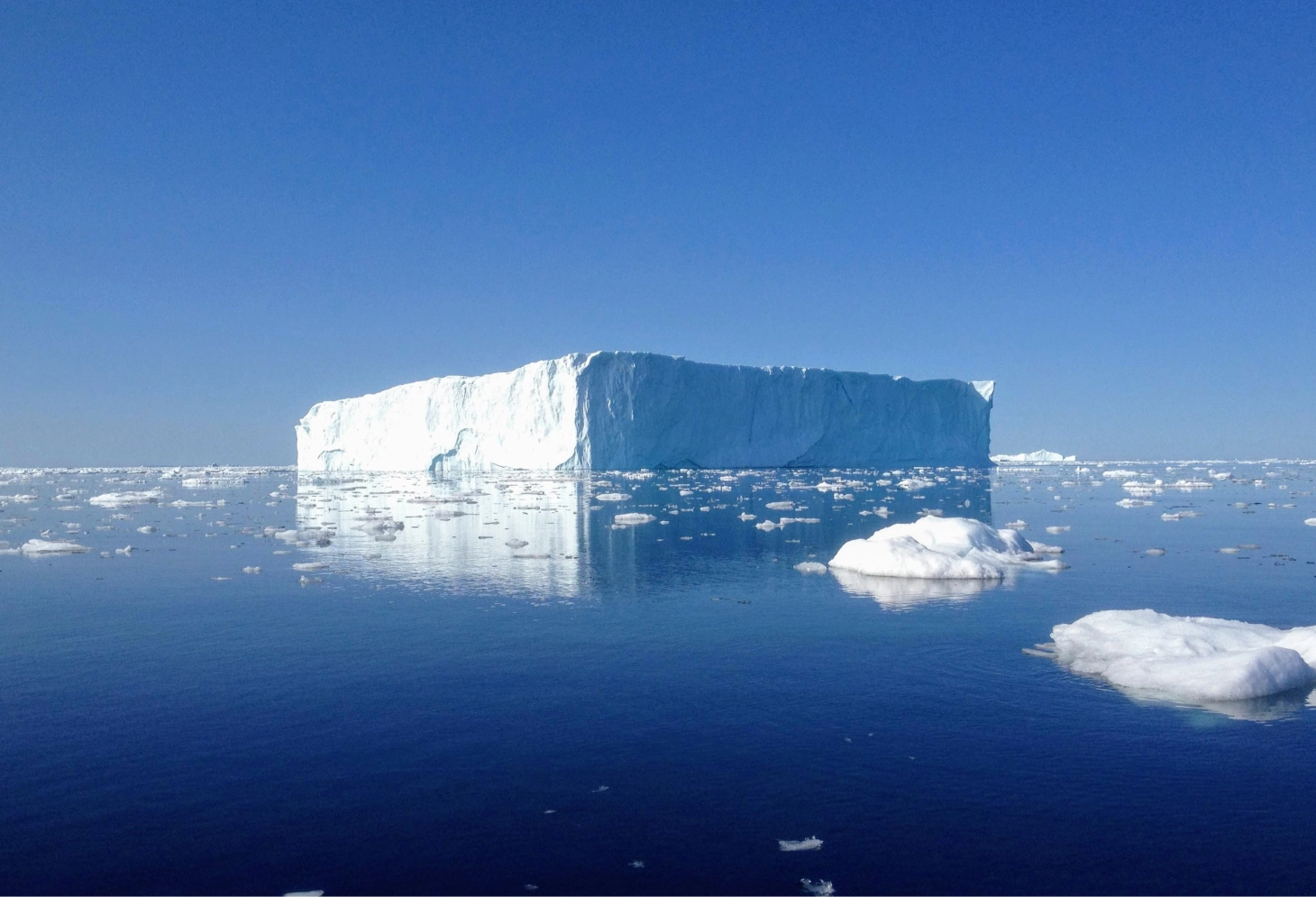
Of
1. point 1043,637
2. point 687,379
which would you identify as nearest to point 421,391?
point 687,379

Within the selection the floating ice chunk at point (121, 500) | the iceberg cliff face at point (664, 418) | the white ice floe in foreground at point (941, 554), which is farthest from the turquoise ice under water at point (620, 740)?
the iceberg cliff face at point (664, 418)

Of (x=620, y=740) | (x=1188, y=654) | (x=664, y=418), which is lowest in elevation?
(x=620, y=740)

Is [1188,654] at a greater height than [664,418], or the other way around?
[664,418]

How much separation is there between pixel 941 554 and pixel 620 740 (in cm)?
794

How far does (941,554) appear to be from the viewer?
40.0 feet

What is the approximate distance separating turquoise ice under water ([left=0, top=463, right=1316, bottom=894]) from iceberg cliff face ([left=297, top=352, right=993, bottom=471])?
29.9m

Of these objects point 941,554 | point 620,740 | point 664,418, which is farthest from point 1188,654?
point 664,418

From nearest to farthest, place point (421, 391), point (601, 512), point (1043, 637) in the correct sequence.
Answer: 1. point (1043, 637)
2. point (601, 512)
3. point (421, 391)

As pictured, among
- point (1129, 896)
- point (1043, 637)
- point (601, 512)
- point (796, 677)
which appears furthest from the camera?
point (601, 512)

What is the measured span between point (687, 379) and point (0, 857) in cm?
4018

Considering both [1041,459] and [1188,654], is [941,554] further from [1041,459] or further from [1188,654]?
[1041,459]

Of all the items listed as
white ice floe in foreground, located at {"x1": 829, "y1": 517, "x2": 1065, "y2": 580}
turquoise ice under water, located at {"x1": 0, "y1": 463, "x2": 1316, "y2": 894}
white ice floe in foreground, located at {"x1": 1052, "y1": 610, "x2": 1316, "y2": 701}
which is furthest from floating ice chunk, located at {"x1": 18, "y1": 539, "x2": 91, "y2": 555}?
white ice floe in foreground, located at {"x1": 1052, "y1": 610, "x2": 1316, "y2": 701}

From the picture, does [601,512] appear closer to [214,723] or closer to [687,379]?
[214,723]

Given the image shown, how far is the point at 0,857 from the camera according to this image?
4.00m
